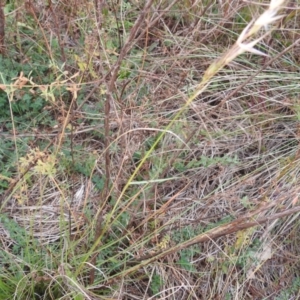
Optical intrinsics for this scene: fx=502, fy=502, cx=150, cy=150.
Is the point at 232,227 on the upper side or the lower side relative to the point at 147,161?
upper

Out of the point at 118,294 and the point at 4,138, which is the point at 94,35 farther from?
the point at 118,294

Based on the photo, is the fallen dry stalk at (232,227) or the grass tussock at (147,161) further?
the grass tussock at (147,161)

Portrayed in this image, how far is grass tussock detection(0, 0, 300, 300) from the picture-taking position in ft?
4.94

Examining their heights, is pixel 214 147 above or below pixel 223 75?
below

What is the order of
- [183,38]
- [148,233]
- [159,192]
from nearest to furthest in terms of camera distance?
1. [148,233]
2. [159,192]
3. [183,38]

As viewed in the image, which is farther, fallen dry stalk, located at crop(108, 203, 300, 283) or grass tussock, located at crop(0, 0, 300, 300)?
grass tussock, located at crop(0, 0, 300, 300)

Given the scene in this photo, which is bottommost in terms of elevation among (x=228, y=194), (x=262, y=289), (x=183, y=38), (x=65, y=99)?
(x=262, y=289)

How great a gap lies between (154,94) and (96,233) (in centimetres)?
65

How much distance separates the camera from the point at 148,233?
160cm

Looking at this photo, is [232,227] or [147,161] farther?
[147,161]

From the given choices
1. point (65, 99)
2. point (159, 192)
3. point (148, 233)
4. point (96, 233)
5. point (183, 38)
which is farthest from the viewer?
point (183, 38)

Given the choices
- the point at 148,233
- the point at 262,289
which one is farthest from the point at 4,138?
the point at 262,289

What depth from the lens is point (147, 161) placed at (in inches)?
66.6

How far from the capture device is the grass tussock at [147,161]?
1507 millimetres
